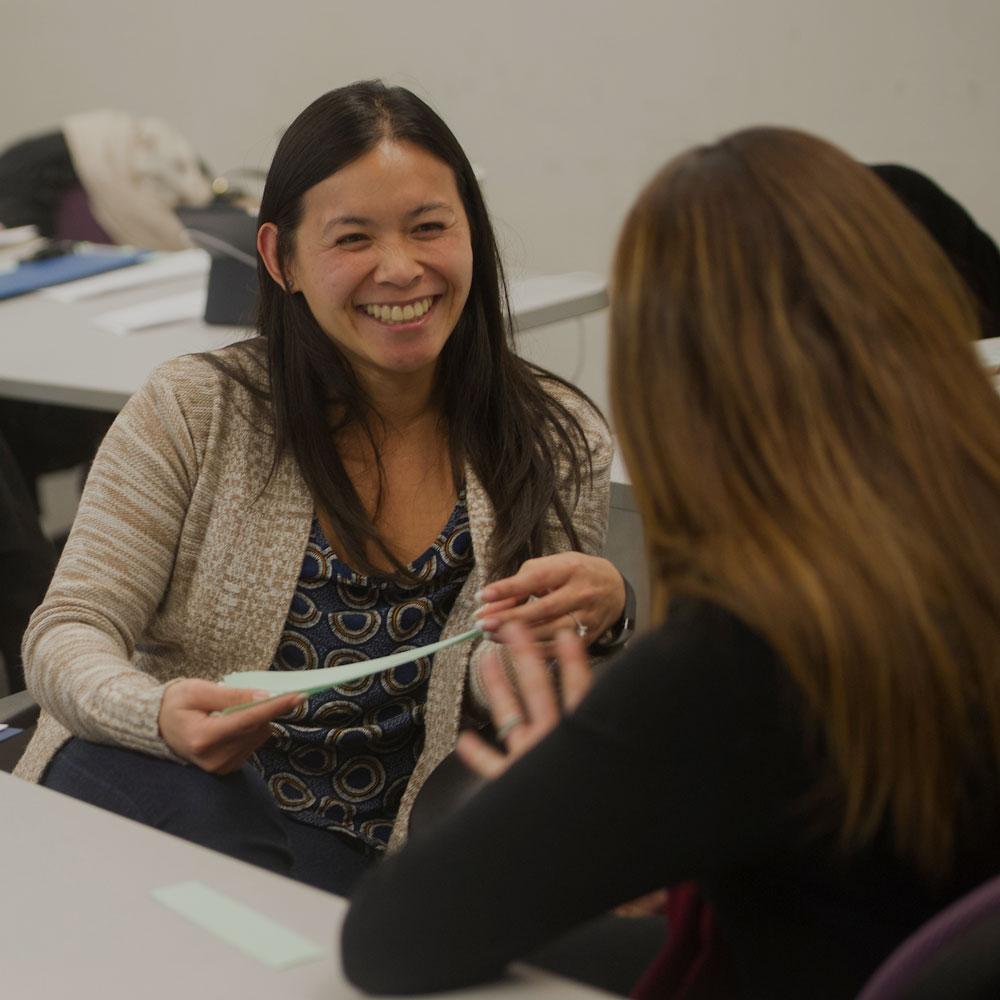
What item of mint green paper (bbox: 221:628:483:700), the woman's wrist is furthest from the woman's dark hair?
mint green paper (bbox: 221:628:483:700)

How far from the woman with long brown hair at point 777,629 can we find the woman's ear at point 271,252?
32.4 inches

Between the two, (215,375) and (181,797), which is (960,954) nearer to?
(181,797)

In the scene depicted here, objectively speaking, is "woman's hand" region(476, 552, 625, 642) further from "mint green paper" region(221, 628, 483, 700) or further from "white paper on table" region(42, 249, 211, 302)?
"white paper on table" region(42, 249, 211, 302)

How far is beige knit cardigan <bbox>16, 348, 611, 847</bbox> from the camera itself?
58.9 inches

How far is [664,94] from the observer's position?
410 cm

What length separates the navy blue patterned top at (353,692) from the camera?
157 cm

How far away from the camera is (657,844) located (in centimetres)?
78

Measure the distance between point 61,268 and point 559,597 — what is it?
2286 millimetres

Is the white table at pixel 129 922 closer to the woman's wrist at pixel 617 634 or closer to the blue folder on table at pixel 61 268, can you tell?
the woman's wrist at pixel 617 634

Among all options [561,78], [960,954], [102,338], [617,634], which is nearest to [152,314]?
[102,338]

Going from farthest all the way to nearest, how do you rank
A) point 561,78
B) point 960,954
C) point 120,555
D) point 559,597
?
point 561,78 → point 120,555 → point 559,597 → point 960,954

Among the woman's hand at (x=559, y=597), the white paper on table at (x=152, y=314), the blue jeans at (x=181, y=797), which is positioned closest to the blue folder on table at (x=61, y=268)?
the white paper on table at (x=152, y=314)

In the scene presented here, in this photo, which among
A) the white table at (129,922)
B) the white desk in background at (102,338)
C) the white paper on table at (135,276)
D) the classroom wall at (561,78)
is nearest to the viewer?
the white table at (129,922)

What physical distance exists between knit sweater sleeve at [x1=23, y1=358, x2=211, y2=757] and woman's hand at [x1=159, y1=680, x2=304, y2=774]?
0.30 ft
